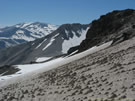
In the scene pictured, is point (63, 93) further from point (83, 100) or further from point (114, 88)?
point (114, 88)

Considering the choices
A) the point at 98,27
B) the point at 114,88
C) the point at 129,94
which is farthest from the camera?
the point at 98,27

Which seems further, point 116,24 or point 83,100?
point 116,24

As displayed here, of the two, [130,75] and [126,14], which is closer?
[130,75]

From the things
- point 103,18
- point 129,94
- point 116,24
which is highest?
point 103,18

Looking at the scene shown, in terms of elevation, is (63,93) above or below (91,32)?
below

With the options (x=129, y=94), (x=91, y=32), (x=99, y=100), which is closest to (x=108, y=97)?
(x=99, y=100)

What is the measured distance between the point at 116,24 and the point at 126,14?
256 inches

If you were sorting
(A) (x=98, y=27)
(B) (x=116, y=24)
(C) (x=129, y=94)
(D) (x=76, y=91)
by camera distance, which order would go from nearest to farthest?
1. (C) (x=129, y=94)
2. (D) (x=76, y=91)
3. (B) (x=116, y=24)
4. (A) (x=98, y=27)

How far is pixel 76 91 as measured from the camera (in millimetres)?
14695

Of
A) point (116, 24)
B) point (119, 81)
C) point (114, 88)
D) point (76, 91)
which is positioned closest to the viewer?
point (114, 88)

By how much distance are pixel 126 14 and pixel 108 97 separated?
58430 mm

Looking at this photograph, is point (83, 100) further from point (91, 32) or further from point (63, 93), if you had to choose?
point (91, 32)

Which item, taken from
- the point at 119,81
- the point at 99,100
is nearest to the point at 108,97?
the point at 99,100

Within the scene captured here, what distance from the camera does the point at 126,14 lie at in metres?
64.9
